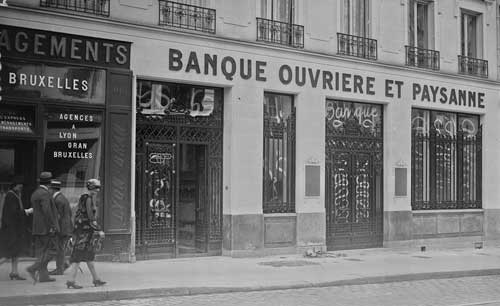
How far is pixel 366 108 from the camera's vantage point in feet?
→ 61.5

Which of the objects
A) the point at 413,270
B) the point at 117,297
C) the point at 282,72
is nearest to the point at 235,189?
the point at 282,72

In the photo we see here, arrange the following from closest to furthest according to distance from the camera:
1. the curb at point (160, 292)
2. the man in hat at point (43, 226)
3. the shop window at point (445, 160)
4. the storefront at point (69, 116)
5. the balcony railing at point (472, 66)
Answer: the curb at point (160, 292)
the man in hat at point (43, 226)
the storefront at point (69, 116)
the shop window at point (445, 160)
the balcony railing at point (472, 66)

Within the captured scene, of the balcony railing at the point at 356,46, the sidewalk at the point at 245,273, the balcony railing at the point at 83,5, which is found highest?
the balcony railing at the point at 356,46

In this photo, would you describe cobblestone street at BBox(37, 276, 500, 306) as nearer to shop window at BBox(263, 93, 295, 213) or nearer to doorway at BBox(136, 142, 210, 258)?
doorway at BBox(136, 142, 210, 258)

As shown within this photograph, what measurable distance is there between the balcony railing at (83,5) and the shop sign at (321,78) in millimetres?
1739

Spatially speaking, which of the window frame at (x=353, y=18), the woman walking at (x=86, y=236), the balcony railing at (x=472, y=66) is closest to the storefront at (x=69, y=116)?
the woman walking at (x=86, y=236)

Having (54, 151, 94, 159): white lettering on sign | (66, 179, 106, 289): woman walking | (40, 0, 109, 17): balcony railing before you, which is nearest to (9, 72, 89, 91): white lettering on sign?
(54, 151, 94, 159): white lettering on sign

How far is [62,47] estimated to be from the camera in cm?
1345

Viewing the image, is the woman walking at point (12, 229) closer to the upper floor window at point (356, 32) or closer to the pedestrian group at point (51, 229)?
the pedestrian group at point (51, 229)

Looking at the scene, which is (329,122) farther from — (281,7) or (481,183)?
(481,183)

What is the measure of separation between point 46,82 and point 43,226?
324cm

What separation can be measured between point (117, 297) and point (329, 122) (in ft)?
29.0

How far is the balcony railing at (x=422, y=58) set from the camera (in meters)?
19.4

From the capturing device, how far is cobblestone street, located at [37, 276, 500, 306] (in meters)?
10.7
